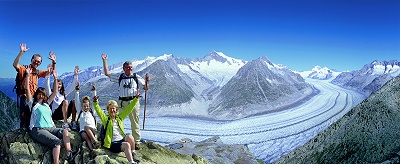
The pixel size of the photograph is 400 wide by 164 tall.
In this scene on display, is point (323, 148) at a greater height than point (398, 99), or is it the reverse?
point (398, 99)

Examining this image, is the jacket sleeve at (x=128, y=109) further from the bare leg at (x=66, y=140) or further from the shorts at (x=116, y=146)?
the bare leg at (x=66, y=140)

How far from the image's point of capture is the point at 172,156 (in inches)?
611

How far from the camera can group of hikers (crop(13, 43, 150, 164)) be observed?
11164 millimetres

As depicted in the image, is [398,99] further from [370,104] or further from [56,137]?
[56,137]

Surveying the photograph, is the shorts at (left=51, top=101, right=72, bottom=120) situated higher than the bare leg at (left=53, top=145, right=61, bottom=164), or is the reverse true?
the shorts at (left=51, top=101, right=72, bottom=120)

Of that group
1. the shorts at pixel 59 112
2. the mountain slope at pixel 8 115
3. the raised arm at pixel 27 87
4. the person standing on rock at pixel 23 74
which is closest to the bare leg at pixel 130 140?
the shorts at pixel 59 112

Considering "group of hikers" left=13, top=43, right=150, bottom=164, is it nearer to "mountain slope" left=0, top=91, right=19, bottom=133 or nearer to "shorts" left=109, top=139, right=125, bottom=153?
"shorts" left=109, top=139, right=125, bottom=153

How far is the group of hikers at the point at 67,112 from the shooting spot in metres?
11.2

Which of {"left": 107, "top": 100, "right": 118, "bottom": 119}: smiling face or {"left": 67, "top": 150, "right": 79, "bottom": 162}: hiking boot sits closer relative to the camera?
{"left": 107, "top": 100, "right": 118, "bottom": 119}: smiling face

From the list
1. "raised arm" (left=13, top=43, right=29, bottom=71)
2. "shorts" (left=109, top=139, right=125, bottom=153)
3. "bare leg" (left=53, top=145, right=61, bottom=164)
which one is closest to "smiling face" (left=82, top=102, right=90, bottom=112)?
"bare leg" (left=53, top=145, right=61, bottom=164)

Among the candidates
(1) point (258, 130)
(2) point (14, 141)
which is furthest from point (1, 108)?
(2) point (14, 141)

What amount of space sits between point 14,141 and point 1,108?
144060 millimetres

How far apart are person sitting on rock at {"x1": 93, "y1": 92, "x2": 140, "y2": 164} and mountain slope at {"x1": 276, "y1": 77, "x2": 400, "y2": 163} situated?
1549 cm

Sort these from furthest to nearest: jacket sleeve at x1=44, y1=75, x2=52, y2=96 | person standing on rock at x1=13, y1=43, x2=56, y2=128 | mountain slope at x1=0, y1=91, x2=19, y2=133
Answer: mountain slope at x1=0, y1=91, x2=19, y2=133 → jacket sleeve at x1=44, y1=75, x2=52, y2=96 → person standing on rock at x1=13, y1=43, x2=56, y2=128
